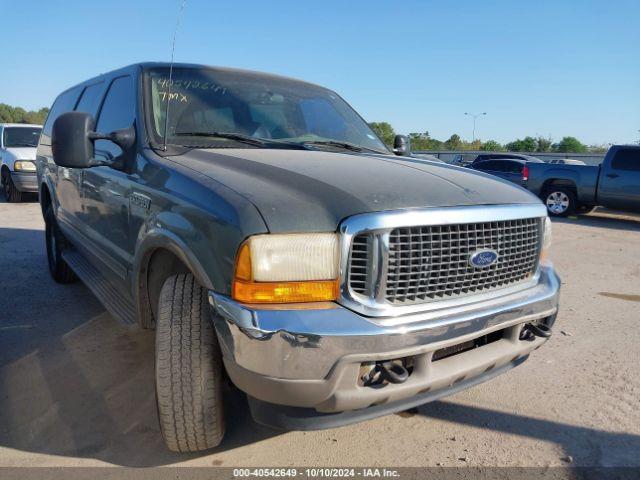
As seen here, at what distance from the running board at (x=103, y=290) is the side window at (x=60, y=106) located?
1.40 m

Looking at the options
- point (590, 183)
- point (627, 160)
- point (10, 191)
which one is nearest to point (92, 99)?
point (10, 191)

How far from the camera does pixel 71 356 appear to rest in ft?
11.3

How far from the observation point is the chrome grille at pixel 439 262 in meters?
1.95

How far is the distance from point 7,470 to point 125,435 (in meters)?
0.51

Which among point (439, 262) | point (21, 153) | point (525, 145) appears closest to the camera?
point (439, 262)

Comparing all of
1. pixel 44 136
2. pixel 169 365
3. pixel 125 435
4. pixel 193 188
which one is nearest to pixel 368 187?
pixel 193 188

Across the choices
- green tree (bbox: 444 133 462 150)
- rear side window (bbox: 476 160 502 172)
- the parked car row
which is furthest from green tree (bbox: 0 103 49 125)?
the parked car row

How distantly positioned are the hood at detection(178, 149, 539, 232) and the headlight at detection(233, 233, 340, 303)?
0.05 m

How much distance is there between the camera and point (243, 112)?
10.8 feet

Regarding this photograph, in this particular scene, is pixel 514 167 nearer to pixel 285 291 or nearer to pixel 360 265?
pixel 360 265

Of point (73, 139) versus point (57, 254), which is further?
point (57, 254)

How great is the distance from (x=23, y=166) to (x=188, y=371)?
35.6ft

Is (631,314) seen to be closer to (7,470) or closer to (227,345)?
(227,345)

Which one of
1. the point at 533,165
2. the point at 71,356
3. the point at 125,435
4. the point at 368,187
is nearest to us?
the point at 368,187
